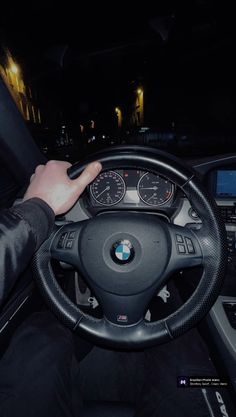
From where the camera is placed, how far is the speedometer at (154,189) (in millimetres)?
1519

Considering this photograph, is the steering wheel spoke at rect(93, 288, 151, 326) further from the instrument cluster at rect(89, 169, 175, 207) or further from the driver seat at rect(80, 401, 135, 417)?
the instrument cluster at rect(89, 169, 175, 207)

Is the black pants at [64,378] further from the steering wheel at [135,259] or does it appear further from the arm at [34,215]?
the arm at [34,215]

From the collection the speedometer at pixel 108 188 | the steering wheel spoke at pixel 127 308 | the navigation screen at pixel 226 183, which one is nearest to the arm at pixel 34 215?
the steering wheel spoke at pixel 127 308

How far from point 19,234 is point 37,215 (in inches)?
3.3

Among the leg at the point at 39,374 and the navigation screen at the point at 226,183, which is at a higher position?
the navigation screen at the point at 226,183

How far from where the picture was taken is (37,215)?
900mm

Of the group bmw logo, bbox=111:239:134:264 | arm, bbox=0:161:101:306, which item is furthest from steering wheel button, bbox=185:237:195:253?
arm, bbox=0:161:101:306

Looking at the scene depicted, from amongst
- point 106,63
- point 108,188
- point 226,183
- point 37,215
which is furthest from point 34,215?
point 106,63

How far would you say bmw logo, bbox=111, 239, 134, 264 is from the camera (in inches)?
41.6

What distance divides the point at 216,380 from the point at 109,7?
8.87m

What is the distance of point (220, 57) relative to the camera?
29.3m

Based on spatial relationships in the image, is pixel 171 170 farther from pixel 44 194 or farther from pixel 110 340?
pixel 110 340

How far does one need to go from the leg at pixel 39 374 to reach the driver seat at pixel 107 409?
56 millimetres

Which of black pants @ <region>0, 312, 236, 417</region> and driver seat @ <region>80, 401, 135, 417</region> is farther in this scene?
driver seat @ <region>80, 401, 135, 417</region>
